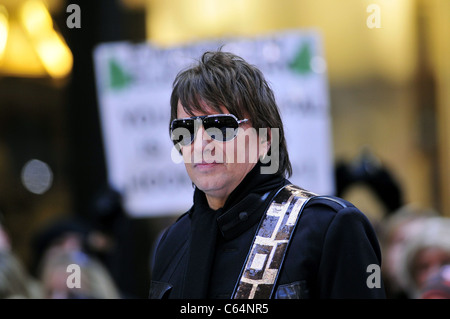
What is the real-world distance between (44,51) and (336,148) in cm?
317

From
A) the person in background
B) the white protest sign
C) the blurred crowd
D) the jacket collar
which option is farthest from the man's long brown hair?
the white protest sign

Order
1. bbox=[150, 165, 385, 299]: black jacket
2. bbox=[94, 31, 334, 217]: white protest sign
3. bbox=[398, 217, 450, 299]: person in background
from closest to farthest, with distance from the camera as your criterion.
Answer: bbox=[150, 165, 385, 299]: black jacket → bbox=[398, 217, 450, 299]: person in background → bbox=[94, 31, 334, 217]: white protest sign

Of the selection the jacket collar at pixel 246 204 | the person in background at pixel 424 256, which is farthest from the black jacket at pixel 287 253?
the person in background at pixel 424 256

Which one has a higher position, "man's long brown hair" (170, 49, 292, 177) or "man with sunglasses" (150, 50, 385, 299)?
"man's long brown hair" (170, 49, 292, 177)

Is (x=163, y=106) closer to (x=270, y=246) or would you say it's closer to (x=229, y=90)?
(x=229, y=90)

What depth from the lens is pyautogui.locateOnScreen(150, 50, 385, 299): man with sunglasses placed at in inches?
67.2

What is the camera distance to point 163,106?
5.00 metres

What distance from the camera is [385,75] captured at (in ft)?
23.2

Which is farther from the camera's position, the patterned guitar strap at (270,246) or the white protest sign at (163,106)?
the white protest sign at (163,106)

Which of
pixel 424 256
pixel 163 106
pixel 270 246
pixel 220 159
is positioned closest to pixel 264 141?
pixel 220 159

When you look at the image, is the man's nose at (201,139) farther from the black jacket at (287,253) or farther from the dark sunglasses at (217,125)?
the black jacket at (287,253)

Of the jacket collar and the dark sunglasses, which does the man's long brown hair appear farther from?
the jacket collar

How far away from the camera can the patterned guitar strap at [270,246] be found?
1.71 metres
